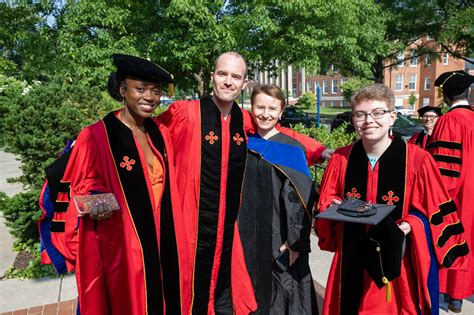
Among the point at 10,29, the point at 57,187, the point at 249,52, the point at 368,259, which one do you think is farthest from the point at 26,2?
the point at 368,259

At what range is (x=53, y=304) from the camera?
375 centimetres

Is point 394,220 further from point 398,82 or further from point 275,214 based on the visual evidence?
point 398,82

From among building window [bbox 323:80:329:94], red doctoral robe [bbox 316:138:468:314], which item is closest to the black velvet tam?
red doctoral robe [bbox 316:138:468:314]

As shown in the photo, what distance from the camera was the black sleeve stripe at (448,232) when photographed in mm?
2236

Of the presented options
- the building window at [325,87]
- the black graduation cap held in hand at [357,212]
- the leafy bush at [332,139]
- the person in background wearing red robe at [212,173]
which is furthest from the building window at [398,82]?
the black graduation cap held in hand at [357,212]

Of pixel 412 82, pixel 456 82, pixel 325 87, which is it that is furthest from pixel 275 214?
pixel 325 87

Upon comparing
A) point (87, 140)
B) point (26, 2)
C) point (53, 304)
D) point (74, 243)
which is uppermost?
point (26, 2)

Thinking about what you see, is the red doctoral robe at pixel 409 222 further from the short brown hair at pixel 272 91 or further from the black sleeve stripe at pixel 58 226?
the black sleeve stripe at pixel 58 226

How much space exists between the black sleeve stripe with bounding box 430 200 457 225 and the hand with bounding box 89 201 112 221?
1858mm

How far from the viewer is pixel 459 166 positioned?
137 inches

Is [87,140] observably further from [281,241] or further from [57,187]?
[281,241]

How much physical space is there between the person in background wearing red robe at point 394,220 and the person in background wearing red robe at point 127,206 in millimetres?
1106

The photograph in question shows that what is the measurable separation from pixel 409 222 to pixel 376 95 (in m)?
0.76

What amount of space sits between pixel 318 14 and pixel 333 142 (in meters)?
6.33
